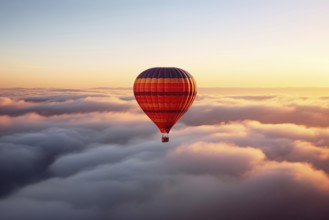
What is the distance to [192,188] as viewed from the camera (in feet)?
648

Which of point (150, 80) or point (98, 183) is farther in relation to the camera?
point (98, 183)

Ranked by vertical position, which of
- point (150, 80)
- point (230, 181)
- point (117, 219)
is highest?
point (150, 80)

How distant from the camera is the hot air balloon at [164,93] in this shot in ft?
194

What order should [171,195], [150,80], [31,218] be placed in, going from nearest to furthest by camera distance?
[150,80] < [31,218] < [171,195]

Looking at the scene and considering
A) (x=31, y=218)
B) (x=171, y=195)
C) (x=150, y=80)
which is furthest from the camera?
(x=171, y=195)

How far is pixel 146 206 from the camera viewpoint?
186375 mm

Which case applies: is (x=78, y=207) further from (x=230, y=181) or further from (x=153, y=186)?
(x=230, y=181)

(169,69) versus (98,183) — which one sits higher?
(169,69)

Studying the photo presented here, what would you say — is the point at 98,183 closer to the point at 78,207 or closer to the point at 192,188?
the point at 78,207

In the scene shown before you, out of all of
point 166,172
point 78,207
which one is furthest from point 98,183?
point 166,172

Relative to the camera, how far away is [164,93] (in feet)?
195

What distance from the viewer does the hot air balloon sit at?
194 ft

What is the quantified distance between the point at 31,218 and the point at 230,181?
85.9 metres

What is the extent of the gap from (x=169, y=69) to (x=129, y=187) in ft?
454
